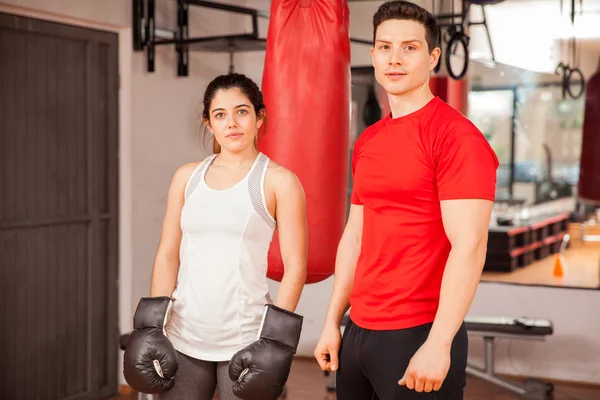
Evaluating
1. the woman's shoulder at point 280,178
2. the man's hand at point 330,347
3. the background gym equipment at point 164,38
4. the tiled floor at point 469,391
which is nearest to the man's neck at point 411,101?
the woman's shoulder at point 280,178

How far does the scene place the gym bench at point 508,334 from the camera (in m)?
4.53

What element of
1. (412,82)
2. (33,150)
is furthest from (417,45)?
(33,150)

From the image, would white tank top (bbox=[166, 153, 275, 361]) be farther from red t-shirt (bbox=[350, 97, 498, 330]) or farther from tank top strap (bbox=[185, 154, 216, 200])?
red t-shirt (bbox=[350, 97, 498, 330])

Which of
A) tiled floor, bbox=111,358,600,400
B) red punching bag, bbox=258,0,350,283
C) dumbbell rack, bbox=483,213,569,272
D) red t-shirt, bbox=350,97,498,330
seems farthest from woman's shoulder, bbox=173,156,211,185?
dumbbell rack, bbox=483,213,569,272

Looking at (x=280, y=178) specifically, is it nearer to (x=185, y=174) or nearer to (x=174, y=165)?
(x=185, y=174)

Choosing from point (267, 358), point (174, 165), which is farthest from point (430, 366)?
point (174, 165)

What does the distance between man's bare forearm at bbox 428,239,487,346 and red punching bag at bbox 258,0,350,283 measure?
Answer: 975 millimetres

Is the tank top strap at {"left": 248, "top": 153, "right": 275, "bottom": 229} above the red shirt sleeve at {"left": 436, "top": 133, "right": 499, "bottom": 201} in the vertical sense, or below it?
below

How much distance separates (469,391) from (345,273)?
10.1 ft

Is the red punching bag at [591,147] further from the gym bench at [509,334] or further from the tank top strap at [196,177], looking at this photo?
the tank top strap at [196,177]

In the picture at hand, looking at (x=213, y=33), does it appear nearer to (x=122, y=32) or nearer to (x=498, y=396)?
(x=122, y=32)

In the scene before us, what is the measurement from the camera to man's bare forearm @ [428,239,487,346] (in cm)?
175

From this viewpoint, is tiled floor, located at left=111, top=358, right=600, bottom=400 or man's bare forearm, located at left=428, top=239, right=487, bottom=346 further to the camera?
tiled floor, located at left=111, top=358, right=600, bottom=400

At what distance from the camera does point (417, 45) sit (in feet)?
6.09
